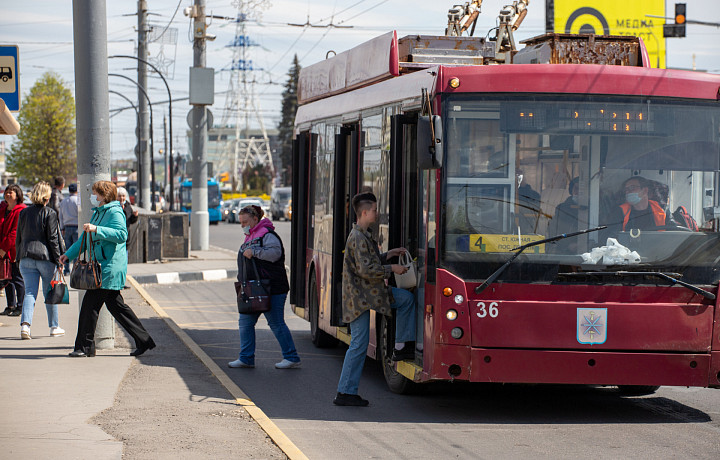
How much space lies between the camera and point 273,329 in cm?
1105

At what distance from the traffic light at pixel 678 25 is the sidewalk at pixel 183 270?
1115cm

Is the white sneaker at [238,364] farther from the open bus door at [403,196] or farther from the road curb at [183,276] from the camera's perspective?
the road curb at [183,276]

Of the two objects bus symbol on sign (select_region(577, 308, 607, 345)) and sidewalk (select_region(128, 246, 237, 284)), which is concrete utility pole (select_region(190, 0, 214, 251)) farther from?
bus symbol on sign (select_region(577, 308, 607, 345))

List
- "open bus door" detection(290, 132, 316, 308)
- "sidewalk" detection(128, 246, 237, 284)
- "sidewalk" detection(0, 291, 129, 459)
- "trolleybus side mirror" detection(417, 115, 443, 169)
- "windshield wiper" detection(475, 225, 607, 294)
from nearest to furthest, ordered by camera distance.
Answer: "sidewalk" detection(0, 291, 129, 459) → "trolleybus side mirror" detection(417, 115, 443, 169) → "windshield wiper" detection(475, 225, 607, 294) → "open bus door" detection(290, 132, 316, 308) → "sidewalk" detection(128, 246, 237, 284)

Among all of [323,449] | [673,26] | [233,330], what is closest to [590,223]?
[323,449]

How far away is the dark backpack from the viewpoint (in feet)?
27.6

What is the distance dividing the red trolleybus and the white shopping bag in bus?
0.14 metres

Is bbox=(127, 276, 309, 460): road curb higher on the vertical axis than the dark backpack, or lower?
lower

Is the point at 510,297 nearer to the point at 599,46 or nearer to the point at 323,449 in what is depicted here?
the point at 323,449

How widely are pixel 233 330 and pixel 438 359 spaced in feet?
22.2

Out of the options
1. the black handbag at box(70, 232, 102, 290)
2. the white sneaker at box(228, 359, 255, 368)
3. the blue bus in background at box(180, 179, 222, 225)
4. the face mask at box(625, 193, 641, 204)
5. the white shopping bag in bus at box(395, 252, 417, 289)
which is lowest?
the blue bus in background at box(180, 179, 222, 225)

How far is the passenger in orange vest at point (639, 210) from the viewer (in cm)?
831

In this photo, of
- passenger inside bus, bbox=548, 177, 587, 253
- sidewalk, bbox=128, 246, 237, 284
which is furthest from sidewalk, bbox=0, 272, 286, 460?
sidewalk, bbox=128, 246, 237, 284

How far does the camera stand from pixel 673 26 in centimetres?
2528
